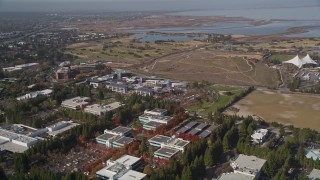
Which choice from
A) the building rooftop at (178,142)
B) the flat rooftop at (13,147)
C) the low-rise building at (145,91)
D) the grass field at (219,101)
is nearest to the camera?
the building rooftop at (178,142)

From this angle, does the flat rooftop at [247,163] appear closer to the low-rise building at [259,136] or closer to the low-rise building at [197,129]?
the low-rise building at [259,136]

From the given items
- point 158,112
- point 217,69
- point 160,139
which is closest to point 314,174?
point 160,139

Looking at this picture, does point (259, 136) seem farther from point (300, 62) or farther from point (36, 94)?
point (300, 62)

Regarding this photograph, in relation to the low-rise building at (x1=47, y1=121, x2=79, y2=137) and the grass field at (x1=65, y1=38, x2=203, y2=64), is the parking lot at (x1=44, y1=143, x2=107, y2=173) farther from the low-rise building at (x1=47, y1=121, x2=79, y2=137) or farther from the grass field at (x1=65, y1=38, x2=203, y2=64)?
the grass field at (x1=65, y1=38, x2=203, y2=64)

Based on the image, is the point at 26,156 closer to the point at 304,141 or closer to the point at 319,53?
the point at 304,141

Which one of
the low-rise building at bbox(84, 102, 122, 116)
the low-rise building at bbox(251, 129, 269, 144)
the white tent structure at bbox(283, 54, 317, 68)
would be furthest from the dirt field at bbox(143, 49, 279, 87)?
the low-rise building at bbox(251, 129, 269, 144)

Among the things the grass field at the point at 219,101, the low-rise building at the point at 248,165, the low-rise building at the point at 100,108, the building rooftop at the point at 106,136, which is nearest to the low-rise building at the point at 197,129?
the grass field at the point at 219,101

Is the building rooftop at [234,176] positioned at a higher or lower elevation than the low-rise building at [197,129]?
lower
